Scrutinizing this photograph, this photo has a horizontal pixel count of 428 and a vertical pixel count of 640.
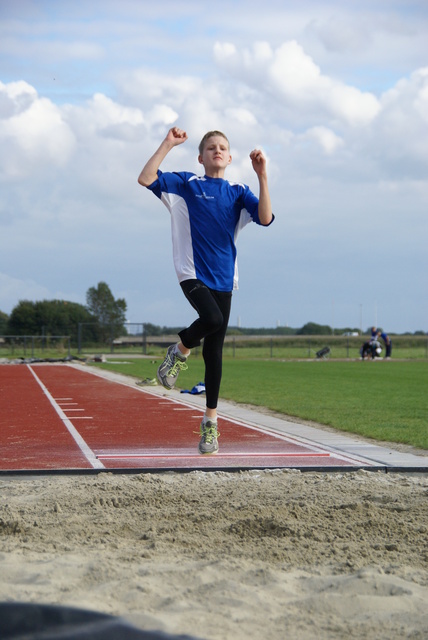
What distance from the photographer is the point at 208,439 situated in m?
6.33

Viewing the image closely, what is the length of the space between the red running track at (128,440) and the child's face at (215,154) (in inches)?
92.0

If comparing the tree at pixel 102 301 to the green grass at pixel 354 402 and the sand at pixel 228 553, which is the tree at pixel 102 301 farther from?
the sand at pixel 228 553

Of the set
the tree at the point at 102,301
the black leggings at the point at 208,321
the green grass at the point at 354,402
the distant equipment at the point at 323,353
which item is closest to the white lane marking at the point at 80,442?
the black leggings at the point at 208,321

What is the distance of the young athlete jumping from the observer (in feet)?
19.4

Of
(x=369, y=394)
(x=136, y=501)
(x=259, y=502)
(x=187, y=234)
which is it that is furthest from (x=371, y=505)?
(x=369, y=394)

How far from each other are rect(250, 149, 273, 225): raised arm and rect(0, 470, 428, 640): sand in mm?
1944

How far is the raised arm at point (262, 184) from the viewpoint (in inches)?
234

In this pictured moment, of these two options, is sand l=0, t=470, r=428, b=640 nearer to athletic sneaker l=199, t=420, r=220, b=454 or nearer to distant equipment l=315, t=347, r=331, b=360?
athletic sneaker l=199, t=420, r=220, b=454

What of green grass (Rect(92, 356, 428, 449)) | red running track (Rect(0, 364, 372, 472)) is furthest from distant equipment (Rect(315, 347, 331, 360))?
red running track (Rect(0, 364, 372, 472))

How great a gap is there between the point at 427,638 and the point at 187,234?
12.5 feet

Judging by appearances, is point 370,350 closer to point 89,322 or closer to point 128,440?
point 89,322

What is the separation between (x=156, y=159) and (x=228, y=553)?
10.5 ft

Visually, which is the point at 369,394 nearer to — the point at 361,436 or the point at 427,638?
the point at 361,436

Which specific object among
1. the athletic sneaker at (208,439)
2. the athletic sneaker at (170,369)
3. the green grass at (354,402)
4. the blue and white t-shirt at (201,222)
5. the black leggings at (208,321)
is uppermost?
the blue and white t-shirt at (201,222)
